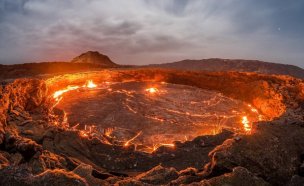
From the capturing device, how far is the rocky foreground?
10.1ft

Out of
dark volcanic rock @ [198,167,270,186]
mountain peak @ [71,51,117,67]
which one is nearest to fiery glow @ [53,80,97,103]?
mountain peak @ [71,51,117,67]

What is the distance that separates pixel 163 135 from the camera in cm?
766

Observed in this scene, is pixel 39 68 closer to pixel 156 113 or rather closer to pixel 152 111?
pixel 152 111

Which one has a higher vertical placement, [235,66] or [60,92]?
[235,66]

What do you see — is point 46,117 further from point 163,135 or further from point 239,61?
point 239,61

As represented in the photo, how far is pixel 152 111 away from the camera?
9.41m

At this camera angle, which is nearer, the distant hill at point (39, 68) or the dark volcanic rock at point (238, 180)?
the dark volcanic rock at point (238, 180)

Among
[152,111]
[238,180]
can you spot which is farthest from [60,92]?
[238,180]

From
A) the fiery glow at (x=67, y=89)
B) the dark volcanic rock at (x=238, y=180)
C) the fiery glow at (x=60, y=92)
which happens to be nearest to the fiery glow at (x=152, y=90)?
the fiery glow at (x=67, y=89)

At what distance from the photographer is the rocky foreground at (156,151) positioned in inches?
121

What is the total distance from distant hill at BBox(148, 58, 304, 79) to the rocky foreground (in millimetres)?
901

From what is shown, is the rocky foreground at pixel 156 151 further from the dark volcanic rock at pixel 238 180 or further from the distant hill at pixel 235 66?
the distant hill at pixel 235 66

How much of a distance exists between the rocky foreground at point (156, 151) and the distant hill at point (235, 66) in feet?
2.96

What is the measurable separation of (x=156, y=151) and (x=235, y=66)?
24.7 feet
